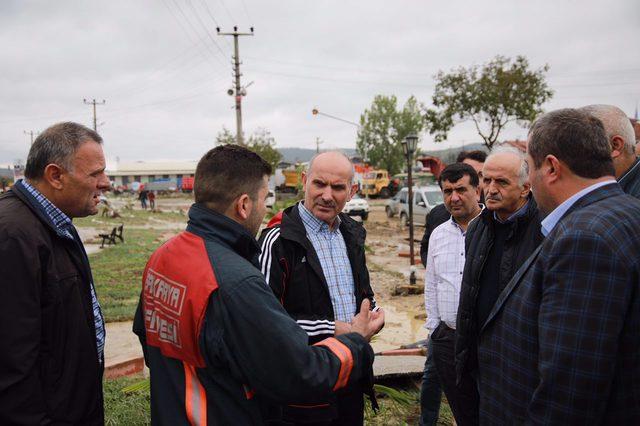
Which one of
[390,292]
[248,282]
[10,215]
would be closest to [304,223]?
[248,282]

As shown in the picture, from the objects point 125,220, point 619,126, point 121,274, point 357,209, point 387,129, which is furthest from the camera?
point 387,129

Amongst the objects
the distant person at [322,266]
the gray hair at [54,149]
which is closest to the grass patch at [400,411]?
the distant person at [322,266]

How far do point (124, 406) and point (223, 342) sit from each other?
9.15 feet

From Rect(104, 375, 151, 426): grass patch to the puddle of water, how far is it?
3.42 m

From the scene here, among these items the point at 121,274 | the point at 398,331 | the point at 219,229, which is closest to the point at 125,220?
the point at 121,274

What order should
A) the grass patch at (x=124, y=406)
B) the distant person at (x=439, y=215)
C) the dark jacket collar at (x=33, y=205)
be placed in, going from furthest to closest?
1. the distant person at (x=439, y=215)
2. the grass patch at (x=124, y=406)
3. the dark jacket collar at (x=33, y=205)

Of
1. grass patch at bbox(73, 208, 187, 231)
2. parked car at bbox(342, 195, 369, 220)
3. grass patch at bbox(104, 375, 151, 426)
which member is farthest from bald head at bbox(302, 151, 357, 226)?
grass patch at bbox(73, 208, 187, 231)

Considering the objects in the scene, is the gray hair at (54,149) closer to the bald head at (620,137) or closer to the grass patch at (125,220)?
the bald head at (620,137)

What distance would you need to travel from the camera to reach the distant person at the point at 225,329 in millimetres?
1594

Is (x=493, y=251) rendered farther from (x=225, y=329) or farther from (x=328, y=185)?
(x=225, y=329)

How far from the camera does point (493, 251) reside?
2812 millimetres

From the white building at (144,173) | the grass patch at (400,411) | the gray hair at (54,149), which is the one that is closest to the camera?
the gray hair at (54,149)

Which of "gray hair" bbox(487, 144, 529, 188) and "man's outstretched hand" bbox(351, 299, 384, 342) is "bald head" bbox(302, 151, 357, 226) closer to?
"man's outstretched hand" bbox(351, 299, 384, 342)

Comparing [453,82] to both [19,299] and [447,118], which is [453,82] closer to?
[447,118]
